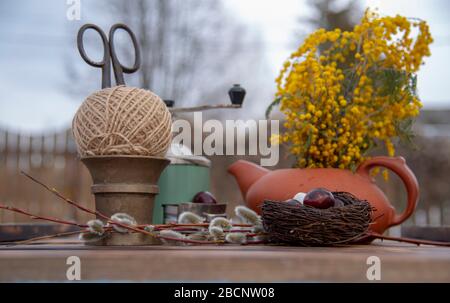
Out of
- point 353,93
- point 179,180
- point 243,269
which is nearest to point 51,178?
point 179,180

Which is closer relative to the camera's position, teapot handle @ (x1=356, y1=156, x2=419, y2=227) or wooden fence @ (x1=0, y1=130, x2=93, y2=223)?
teapot handle @ (x1=356, y1=156, x2=419, y2=227)

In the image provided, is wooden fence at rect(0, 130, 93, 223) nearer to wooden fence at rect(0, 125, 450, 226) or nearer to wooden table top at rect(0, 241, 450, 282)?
wooden fence at rect(0, 125, 450, 226)

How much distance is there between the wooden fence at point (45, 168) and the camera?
5.08 metres

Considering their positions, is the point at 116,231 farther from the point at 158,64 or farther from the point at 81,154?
the point at 158,64

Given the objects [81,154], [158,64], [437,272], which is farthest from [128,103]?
[158,64]

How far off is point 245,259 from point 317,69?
0.65 meters

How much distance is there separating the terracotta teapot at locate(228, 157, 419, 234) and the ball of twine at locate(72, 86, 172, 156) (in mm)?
295

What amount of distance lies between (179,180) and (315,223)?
0.54 meters

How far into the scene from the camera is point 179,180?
136 centimetres

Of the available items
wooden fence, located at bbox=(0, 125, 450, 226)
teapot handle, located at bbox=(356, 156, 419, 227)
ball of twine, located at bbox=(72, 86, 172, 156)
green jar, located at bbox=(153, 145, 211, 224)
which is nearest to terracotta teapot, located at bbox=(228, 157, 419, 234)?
teapot handle, located at bbox=(356, 156, 419, 227)

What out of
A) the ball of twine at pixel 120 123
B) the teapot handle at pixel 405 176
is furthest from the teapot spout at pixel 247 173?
the ball of twine at pixel 120 123

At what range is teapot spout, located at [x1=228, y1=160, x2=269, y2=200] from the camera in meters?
1.37

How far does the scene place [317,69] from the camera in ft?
3.98

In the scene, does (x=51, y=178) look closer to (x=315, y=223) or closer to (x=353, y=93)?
(x=353, y=93)
